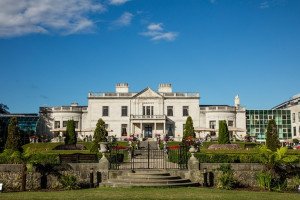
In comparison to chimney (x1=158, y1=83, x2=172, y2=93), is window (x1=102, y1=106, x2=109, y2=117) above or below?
below

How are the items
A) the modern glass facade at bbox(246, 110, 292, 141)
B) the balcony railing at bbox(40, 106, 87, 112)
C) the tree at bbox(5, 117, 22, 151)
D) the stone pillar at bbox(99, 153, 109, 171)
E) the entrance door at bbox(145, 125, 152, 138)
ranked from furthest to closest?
the modern glass facade at bbox(246, 110, 292, 141)
the balcony railing at bbox(40, 106, 87, 112)
the entrance door at bbox(145, 125, 152, 138)
the tree at bbox(5, 117, 22, 151)
the stone pillar at bbox(99, 153, 109, 171)

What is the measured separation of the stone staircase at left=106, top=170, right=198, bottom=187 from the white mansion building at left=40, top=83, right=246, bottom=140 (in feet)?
174

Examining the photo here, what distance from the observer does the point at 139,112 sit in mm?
76125

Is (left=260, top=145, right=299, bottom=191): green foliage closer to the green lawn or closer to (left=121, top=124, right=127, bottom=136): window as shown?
the green lawn

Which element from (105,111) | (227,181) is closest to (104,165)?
(227,181)

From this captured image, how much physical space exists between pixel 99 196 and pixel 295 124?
65667 millimetres

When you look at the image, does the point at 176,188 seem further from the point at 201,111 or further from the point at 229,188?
the point at 201,111

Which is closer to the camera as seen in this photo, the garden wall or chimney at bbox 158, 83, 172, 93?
the garden wall

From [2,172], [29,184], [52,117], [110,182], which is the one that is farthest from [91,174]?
[52,117]

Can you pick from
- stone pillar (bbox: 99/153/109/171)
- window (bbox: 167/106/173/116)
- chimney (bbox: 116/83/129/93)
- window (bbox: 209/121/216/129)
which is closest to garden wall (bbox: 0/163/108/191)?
stone pillar (bbox: 99/153/109/171)

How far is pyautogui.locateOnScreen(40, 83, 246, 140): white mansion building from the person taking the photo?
248 feet

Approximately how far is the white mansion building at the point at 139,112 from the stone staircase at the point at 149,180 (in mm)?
53017

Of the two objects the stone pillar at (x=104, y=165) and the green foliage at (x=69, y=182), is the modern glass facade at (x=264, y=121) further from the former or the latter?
the green foliage at (x=69, y=182)

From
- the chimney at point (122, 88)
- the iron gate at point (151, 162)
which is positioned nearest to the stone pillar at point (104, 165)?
the iron gate at point (151, 162)
